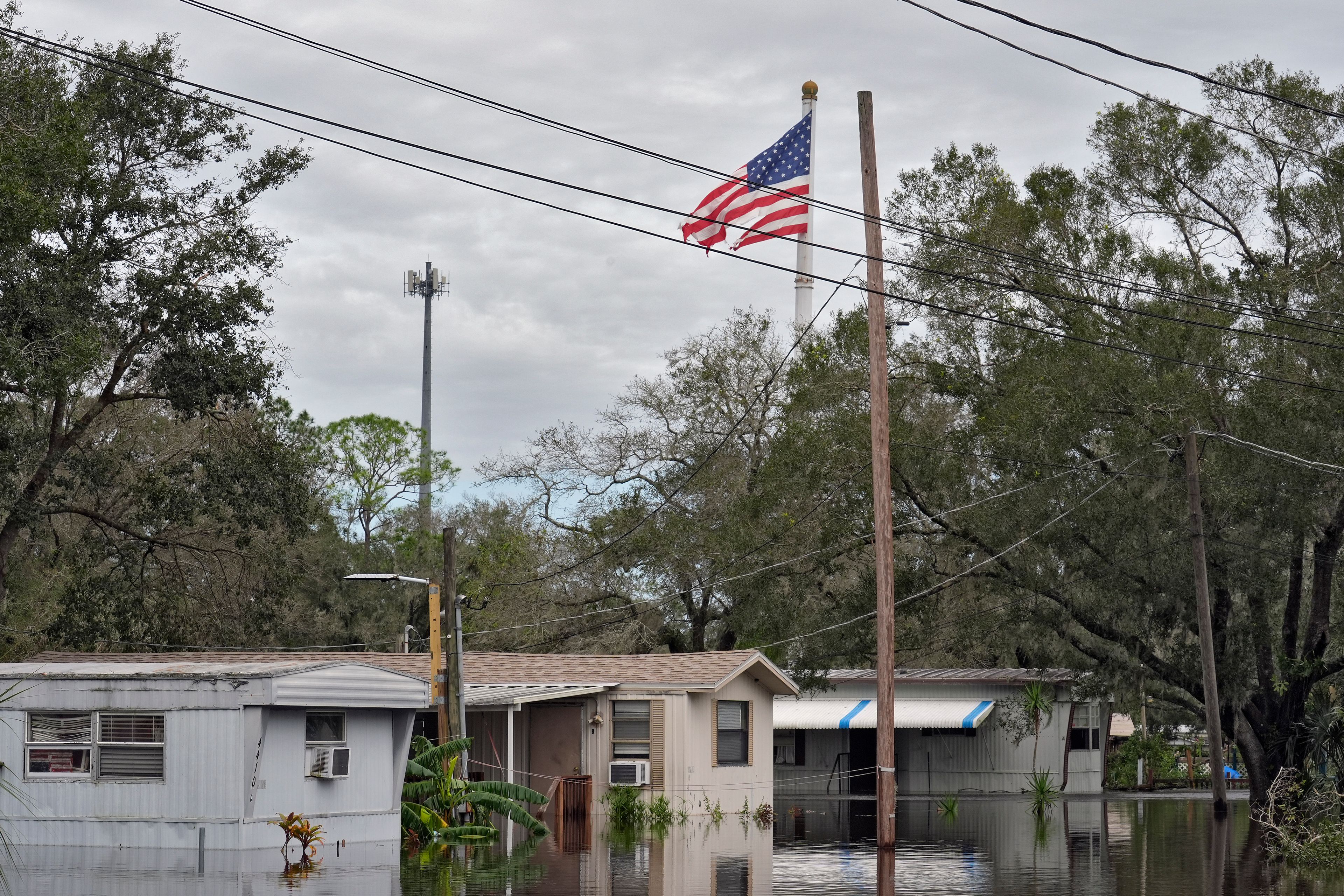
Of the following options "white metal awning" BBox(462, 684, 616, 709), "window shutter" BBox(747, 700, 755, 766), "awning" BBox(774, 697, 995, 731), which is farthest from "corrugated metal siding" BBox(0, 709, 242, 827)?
"awning" BBox(774, 697, 995, 731)

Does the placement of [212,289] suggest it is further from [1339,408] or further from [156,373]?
[1339,408]

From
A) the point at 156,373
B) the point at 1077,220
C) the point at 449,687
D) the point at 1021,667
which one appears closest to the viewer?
the point at 449,687

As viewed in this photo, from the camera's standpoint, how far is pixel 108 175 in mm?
28500

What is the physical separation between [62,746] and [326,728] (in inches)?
131

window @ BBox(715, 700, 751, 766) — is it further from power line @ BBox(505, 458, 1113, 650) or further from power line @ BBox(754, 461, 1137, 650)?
power line @ BBox(505, 458, 1113, 650)

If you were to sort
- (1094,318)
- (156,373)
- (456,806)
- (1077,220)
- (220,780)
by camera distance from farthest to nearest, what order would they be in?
1. (1077,220)
2. (1094,318)
3. (156,373)
4. (456,806)
5. (220,780)

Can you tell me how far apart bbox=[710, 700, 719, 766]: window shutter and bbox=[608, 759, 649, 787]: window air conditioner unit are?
1909 millimetres

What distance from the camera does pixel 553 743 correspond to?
1214 inches

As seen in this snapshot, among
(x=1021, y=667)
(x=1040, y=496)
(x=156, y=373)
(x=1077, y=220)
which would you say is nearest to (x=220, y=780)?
(x=156, y=373)

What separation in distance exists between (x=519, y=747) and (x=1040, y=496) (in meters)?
11.6

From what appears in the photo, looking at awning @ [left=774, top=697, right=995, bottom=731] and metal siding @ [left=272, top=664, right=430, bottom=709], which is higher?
metal siding @ [left=272, top=664, right=430, bottom=709]

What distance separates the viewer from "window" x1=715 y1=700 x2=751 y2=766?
31.2 m

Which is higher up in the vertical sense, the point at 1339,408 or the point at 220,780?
the point at 1339,408

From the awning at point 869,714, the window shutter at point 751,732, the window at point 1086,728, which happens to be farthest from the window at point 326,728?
the window at point 1086,728
